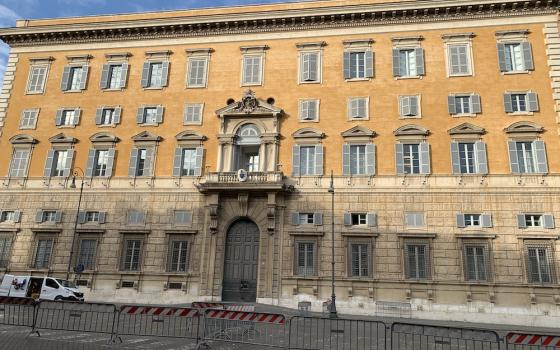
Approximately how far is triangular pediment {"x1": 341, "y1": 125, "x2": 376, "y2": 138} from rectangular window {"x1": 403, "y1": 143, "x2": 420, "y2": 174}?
7.44 ft

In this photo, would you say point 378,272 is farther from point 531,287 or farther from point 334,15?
point 334,15

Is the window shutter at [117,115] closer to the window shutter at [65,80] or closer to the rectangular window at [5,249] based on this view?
the window shutter at [65,80]

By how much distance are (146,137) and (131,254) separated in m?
7.94

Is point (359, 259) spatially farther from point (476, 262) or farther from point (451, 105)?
point (451, 105)

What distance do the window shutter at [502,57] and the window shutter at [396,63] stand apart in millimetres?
6082

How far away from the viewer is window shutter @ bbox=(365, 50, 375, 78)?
28797mm

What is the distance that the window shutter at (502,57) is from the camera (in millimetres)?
27152

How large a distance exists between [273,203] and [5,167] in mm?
19868

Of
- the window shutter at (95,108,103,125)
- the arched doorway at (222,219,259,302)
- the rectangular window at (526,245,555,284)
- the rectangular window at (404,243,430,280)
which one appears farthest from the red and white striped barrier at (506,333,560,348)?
the window shutter at (95,108,103,125)

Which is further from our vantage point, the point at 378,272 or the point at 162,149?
the point at 162,149

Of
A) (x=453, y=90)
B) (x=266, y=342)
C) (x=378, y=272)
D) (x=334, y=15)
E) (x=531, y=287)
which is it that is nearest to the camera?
(x=266, y=342)

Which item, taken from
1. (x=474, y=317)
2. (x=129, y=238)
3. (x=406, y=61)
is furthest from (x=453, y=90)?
(x=129, y=238)

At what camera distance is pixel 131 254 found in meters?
28.2

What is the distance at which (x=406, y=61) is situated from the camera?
28719mm
